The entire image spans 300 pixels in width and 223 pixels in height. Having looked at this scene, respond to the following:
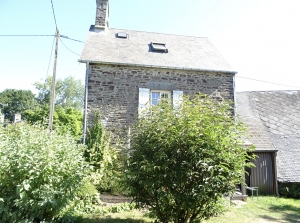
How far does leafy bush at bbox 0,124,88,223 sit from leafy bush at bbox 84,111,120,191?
2376 mm

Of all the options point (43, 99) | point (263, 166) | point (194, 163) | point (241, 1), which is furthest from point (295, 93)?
point (43, 99)

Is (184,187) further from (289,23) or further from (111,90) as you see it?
(289,23)

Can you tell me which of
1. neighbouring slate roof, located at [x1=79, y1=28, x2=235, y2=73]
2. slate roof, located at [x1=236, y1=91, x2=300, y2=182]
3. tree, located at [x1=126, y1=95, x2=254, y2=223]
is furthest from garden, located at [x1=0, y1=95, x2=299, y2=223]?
slate roof, located at [x1=236, y1=91, x2=300, y2=182]

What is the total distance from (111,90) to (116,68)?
2.92ft

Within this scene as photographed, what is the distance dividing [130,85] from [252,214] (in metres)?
5.84

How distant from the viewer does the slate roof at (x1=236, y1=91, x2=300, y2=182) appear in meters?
9.62

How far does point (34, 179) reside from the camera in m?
3.95

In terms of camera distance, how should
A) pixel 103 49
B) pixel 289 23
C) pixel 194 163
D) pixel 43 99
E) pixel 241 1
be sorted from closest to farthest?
pixel 194 163
pixel 241 1
pixel 289 23
pixel 103 49
pixel 43 99

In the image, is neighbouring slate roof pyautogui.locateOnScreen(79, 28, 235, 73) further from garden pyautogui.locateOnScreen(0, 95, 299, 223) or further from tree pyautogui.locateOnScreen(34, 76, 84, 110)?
tree pyautogui.locateOnScreen(34, 76, 84, 110)

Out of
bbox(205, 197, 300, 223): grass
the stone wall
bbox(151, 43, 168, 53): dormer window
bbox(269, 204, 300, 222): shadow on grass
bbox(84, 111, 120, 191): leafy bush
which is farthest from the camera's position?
bbox(151, 43, 168, 53): dormer window

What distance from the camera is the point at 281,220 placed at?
232 inches

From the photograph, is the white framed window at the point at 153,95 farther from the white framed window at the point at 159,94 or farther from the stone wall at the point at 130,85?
the stone wall at the point at 130,85

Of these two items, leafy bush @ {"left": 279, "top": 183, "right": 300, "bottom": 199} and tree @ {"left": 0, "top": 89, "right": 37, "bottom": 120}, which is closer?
leafy bush @ {"left": 279, "top": 183, "right": 300, "bottom": 199}

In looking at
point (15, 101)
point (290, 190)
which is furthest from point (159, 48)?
point (15, 101)
